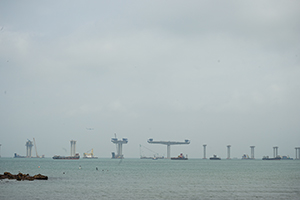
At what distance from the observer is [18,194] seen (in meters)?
45.6

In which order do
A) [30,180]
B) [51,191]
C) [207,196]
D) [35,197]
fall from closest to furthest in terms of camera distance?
[35,197] < [207,196] < [51,191] < [30,180]

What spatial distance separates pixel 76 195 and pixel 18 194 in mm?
7402

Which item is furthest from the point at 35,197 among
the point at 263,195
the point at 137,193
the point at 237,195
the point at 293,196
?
the point at 293,196

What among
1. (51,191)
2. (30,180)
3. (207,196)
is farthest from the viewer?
(30,180)

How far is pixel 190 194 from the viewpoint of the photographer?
158ft

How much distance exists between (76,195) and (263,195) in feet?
80.0

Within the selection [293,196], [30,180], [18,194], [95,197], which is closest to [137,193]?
[95,197]

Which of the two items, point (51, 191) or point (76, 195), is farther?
point (51, 191)

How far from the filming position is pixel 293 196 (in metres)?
45.2

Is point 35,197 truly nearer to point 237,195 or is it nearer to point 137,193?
point 137,193

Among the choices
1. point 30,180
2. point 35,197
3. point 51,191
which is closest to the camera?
point 35,197

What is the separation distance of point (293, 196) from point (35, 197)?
106ft

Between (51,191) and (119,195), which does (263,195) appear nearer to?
(119,195)

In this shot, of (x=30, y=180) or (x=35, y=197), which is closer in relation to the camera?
(x=35, y=197)
